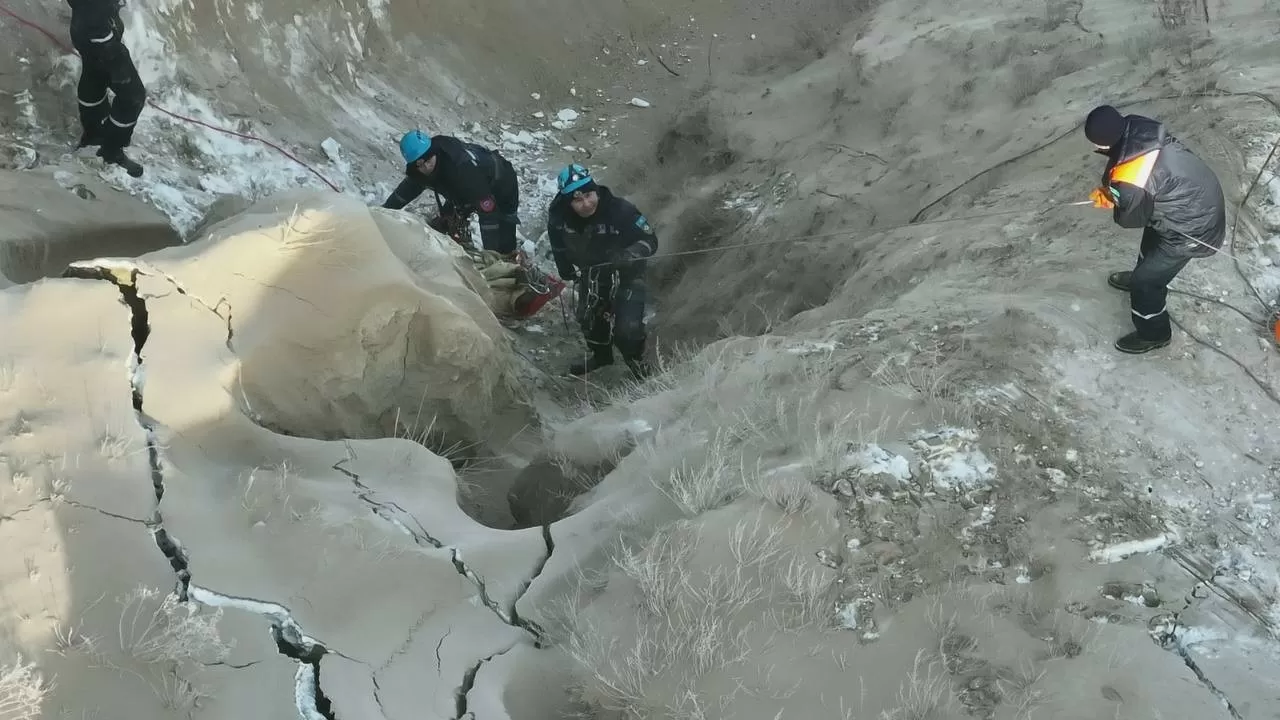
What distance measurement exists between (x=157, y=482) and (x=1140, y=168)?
14.8 ft

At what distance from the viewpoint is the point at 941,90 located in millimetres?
7578

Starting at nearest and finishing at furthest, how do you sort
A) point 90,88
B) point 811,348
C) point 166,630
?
point 166,630 < point 811,348 < point 90,88

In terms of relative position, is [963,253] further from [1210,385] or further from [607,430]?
[607,430]

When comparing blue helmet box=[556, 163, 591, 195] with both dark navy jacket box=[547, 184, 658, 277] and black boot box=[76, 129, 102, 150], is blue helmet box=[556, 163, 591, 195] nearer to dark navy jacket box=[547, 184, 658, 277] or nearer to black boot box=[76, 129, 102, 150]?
dark navy jacket box=[547, 184, 658, 277]

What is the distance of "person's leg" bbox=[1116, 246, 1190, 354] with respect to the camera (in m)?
4.16

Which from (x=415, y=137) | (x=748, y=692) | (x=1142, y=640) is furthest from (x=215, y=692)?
(x=415, y=137)

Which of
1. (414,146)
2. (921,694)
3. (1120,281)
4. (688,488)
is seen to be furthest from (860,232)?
(921,694)

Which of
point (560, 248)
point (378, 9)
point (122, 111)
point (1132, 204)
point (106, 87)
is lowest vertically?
point (560, 248)

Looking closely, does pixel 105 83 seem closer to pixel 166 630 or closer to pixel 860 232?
pixel 166 630

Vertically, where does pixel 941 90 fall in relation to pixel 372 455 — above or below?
above

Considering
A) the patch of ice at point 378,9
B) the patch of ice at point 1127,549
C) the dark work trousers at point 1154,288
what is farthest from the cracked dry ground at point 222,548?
the patch of ice at point 378,9

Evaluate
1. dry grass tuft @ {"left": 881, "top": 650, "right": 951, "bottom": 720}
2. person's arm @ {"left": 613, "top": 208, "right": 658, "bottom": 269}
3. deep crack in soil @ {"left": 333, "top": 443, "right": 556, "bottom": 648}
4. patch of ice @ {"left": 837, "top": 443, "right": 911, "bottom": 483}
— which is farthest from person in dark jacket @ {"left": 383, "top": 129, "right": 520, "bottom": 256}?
dry grass tuft @ {"left": 881, "top": 650, "right": 951, "bottom": 720}

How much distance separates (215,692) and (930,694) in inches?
85.5

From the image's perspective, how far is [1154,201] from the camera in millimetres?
4105
